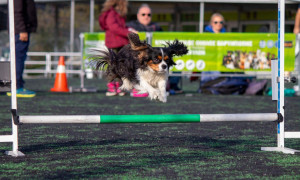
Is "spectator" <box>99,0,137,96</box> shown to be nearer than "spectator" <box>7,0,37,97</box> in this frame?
No

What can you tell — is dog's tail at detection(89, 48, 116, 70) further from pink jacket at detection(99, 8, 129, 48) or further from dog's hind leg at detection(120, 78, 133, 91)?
pink jacket at detection(99, 8, 129, 48)

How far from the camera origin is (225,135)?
5219 mm

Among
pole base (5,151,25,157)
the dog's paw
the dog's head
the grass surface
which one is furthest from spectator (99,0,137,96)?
pole base (5,151,25,157)

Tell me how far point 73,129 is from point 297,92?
6865 millimetres

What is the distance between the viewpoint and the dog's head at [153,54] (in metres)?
5.27

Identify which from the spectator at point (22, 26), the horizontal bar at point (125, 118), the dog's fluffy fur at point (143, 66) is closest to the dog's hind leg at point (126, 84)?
the dog's fluffy fur at point (143, 66)

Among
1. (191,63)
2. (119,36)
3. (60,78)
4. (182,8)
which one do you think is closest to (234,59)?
(191,63)

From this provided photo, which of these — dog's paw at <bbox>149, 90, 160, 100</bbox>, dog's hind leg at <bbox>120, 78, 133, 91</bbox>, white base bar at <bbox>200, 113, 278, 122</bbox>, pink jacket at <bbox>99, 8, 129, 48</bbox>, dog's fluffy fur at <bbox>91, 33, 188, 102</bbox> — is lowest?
white base bar at <bbox>200, 113, 278, 122</bbox>

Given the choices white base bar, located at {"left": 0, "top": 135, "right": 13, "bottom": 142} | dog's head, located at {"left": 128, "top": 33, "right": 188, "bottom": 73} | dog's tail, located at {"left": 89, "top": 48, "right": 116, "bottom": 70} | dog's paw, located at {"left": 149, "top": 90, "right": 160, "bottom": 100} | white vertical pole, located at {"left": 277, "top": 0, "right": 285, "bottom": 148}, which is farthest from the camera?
dog's tail, located at {"left": 89, "top": 48, "right": 116, "bottom": 70}

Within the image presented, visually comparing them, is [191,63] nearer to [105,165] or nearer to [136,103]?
[136,103]

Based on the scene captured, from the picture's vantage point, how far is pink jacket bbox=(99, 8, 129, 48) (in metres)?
9.30

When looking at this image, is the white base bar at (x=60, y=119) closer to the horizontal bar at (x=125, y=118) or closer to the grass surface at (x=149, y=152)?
the horizontal bar at (x=125, y=118)

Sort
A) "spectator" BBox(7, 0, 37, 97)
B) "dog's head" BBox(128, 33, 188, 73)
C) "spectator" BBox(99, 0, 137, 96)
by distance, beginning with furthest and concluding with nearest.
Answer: "spectator" BBox(99, 0, 137, 96) < "spectator" BBox(7, 0, 37, 97) < "dog's head" BBox(128, 33, 188, 73)

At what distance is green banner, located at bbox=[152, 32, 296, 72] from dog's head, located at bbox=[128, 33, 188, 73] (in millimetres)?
5338
